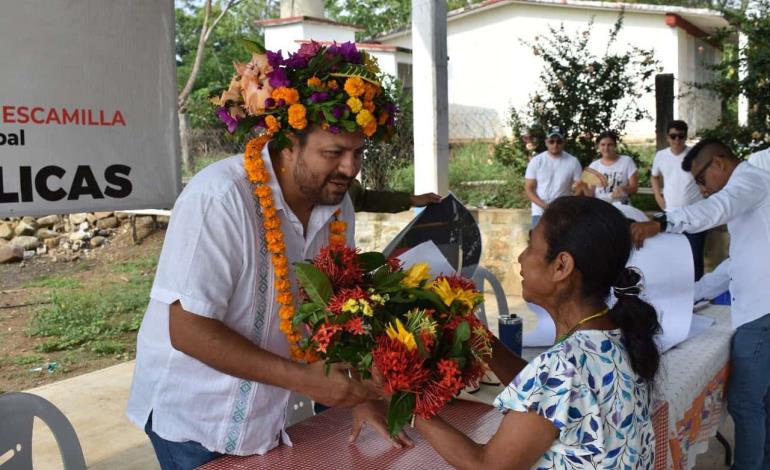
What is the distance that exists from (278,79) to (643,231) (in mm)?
1912

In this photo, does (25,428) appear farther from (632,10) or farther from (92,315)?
(632,10)

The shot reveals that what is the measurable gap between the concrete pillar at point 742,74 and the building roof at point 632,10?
10.2m

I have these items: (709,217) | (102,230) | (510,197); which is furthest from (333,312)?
(102,230)

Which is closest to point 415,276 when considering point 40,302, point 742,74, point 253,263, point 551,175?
point 253,263

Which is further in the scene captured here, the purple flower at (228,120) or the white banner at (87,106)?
the white banner at (87,106)

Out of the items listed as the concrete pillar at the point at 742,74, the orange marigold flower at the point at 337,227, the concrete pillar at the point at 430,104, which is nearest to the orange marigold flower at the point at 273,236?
the orange marigold flower at the point at 337,227

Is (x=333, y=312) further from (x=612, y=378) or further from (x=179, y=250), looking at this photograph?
(x=612, y=378)

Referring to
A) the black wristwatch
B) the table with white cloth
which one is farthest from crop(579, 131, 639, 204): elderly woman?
the black wristwatch

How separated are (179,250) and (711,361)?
2.46 meters

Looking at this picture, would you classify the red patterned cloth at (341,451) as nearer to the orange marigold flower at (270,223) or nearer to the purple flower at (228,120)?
the orange marigold flower at (270,223)

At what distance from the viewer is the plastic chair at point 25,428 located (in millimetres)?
2240

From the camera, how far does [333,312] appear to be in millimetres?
1822

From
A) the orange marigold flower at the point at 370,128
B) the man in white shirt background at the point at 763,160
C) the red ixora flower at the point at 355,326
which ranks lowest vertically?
the red ixora flower at the point at 355,326

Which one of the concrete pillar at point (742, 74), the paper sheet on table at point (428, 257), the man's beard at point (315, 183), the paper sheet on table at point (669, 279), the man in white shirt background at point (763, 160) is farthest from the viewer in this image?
the concrete pillar at point (742, 74)
